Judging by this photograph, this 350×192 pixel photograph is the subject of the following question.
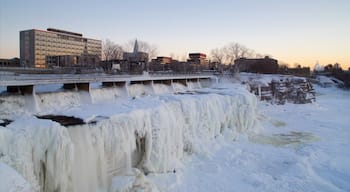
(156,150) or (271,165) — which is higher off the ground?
(156,150)

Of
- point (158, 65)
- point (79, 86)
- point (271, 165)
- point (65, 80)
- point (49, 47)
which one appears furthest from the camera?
point (49, 47)

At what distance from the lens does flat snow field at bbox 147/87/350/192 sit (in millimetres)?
10641

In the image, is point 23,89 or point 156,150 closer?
point 156,150

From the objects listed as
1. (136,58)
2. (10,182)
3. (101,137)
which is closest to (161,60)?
(136,58)

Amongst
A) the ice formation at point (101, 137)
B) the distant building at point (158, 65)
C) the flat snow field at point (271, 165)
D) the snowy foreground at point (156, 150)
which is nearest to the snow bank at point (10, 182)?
the snowy foreground at point (156, 150)

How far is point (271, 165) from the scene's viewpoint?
1280 cm

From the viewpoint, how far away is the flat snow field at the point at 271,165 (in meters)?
10.6

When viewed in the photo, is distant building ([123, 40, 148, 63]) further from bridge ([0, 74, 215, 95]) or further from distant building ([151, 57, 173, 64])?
bridge ([0, 74, 215, 95])

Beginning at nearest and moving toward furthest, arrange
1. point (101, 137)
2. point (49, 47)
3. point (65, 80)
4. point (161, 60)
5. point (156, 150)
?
1. point (101, 137)
2. point (156, 150)
3. point (65, 80)
4. point (49, 47)
5. point (161, 60)

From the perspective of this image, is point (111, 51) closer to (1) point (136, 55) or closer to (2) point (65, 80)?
(1) point (136, 55)

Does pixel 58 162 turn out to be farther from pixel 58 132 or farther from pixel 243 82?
pixel 243 82

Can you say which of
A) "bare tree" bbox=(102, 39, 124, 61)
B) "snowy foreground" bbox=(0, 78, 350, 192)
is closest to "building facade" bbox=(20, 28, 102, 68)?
"bare tree" bbox=(102, 39, 124, 61)

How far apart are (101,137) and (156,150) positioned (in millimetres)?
2718

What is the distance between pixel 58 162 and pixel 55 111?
556 cm
